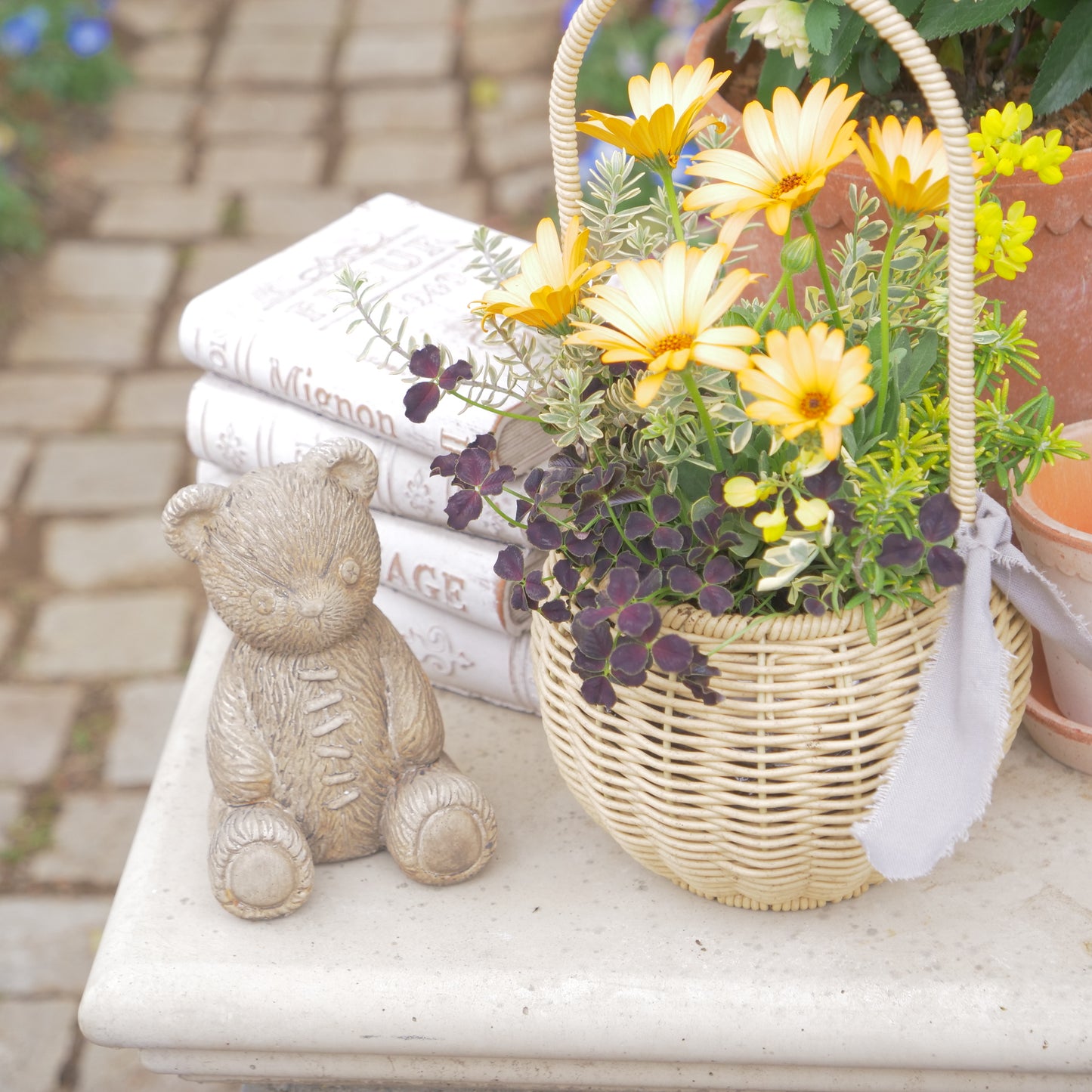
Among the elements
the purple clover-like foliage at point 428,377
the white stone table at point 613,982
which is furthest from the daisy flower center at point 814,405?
the white stone table at point 613,982

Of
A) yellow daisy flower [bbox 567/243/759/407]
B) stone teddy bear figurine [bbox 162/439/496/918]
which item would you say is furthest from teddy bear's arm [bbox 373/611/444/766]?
yellow daisy flower [bbox 567/243/759/407]

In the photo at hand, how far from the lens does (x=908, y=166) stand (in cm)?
75

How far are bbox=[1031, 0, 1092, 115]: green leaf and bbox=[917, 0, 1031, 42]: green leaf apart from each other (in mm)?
41

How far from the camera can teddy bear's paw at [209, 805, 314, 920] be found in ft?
3.13

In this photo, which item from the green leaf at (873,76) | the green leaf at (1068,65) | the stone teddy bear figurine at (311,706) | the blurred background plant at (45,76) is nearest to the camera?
the stone teddy bear figurine at (311,706)

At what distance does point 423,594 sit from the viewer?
1.16m

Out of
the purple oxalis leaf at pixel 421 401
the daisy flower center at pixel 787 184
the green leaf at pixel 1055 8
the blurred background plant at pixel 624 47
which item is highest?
the green leaf at pixel 1055 8

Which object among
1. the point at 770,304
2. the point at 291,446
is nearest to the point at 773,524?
the point at 770,304

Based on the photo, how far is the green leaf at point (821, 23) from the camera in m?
1.00

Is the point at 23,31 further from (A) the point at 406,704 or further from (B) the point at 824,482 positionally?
(B) the point at 824,482

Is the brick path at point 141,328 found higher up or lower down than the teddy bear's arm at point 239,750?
lower down

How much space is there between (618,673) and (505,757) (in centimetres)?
40

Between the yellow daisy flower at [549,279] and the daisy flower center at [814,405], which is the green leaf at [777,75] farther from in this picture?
the daisy flower center at [814,405]

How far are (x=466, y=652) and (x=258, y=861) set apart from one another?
300mm
